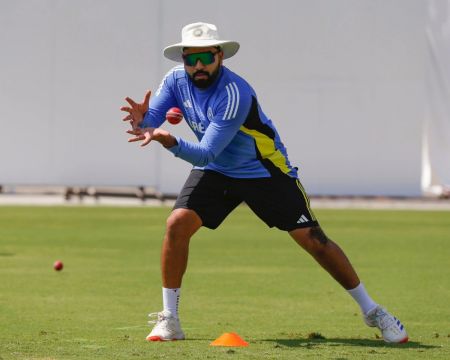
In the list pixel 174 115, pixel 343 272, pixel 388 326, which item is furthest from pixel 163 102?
pixel 388 326

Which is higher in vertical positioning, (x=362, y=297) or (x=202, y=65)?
(x=202, y=65)

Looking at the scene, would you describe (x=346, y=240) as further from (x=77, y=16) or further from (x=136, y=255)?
(x=77, y=16)

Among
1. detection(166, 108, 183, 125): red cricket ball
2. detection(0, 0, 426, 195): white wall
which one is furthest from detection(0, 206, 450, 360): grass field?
detection(0, 0, 426, 195): white wall

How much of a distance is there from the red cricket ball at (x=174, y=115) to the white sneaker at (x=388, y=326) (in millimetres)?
1859

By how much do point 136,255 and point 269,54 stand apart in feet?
49.7

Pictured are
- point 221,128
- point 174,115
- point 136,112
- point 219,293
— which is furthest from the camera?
point 219,293

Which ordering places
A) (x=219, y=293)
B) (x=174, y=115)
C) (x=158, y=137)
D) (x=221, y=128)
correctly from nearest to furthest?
(x=158, y=137) → (x=221, y=128) → (x=174, y=115) → (x=219, y=293)

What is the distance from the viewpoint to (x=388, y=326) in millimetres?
8438

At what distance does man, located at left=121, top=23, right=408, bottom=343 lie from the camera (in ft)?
27.0

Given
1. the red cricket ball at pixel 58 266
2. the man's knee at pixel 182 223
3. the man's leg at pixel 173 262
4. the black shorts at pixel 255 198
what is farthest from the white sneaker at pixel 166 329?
the red cricket ball at pixel 58 266

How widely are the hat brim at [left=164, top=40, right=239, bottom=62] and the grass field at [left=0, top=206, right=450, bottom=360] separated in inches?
76.1

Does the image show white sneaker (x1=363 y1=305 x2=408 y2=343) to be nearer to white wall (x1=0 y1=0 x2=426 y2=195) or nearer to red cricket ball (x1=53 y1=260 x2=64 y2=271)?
red cricket ball (x1=53 y1=260 x2=64 y2=271)

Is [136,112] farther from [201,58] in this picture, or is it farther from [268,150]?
[268,150]

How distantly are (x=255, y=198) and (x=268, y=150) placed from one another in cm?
34
